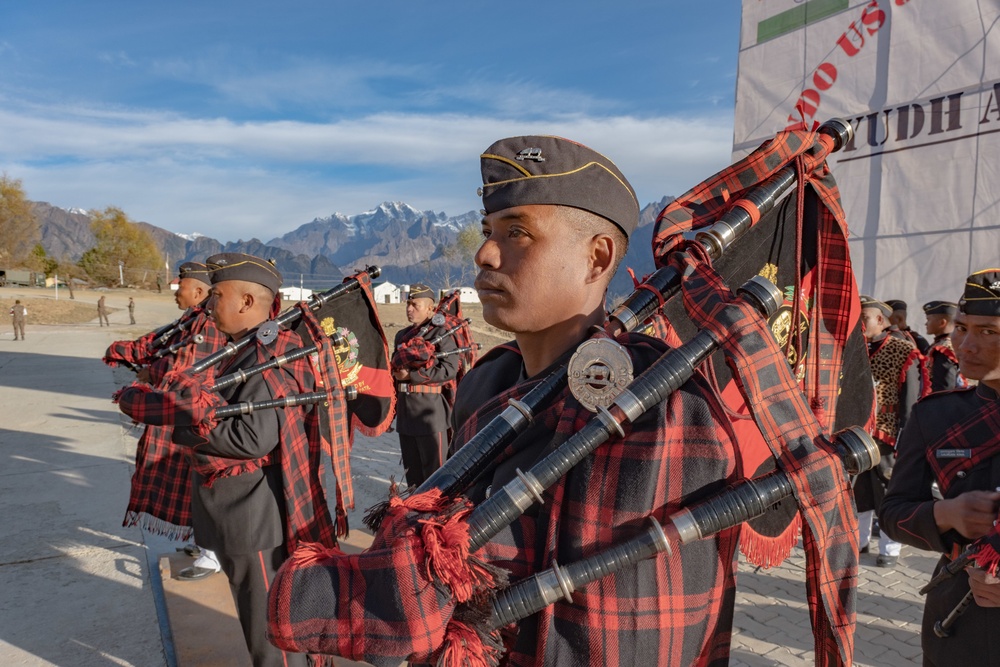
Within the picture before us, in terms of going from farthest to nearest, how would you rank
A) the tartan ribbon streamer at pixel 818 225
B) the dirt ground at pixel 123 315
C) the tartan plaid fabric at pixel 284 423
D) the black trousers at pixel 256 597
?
the dirt ground at pixel 123 315 < the black trousers at pixel 256 597 < the tartan plaid fabric at pixel 284 423 < the tartan ribbon streamer at pixel 818 225

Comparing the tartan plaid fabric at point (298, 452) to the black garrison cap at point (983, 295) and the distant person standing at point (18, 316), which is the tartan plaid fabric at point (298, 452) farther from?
the distant person standing at point (18, 316)

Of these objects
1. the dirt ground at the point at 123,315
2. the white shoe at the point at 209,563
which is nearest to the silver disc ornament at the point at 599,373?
the white shoe at the point at 209,563

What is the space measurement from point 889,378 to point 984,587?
449 cm

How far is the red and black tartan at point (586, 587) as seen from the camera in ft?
3.57

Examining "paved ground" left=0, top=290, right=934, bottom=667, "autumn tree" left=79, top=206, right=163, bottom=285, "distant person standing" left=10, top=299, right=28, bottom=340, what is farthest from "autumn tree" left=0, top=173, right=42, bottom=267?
"paved ground" left=0, top=290, right=934, bottom=667

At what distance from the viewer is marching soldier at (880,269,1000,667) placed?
206cm

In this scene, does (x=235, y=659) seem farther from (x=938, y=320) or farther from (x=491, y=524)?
(x=938, y=320)

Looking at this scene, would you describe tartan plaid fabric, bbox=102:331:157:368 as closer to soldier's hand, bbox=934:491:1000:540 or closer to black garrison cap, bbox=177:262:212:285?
black garrison cap, bbox=177:262:212:285

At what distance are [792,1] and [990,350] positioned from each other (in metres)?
8.62

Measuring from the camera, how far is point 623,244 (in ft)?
5.11

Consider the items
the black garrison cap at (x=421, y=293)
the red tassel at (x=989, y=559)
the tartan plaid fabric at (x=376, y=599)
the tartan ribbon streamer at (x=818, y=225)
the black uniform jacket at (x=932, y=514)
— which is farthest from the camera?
the black garrison cap at (x=421, y=293)

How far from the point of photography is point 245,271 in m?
3.73

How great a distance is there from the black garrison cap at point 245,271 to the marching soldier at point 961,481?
335cm

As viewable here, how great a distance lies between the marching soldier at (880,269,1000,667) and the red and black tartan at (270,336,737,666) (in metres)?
1.34
